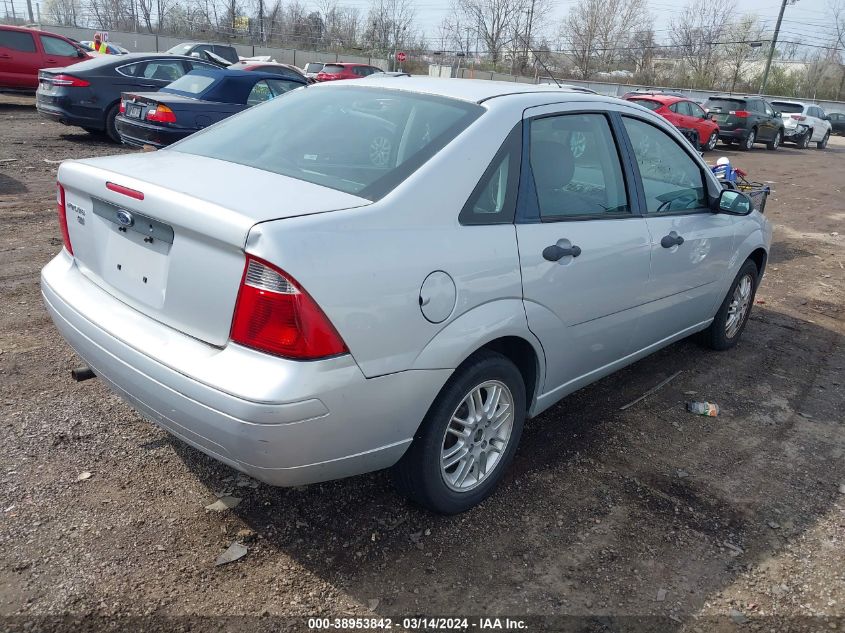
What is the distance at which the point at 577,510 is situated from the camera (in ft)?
10.5

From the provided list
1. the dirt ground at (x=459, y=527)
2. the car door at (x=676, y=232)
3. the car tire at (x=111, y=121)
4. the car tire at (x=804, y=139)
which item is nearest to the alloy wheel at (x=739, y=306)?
the car door at (x=676, y=232)

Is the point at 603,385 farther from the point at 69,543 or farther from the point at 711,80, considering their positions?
the point at 711,80

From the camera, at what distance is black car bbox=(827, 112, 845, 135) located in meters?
36.2

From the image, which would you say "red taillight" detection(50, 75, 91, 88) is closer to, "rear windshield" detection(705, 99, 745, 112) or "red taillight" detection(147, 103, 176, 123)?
"red taillight" detection(147, 103, 176, 123)

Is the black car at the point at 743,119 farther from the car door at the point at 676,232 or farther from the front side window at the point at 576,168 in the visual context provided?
the front side window at the point at 576,168

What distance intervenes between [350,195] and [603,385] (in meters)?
2.61

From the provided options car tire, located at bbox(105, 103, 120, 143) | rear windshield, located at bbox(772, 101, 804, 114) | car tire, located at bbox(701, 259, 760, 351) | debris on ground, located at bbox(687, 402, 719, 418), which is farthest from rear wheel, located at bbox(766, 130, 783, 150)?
debris on ground, located at bbox(687, 402, 719, 418)

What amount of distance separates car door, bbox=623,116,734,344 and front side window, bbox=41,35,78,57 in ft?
57.2

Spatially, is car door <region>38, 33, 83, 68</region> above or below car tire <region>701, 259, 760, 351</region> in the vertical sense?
above

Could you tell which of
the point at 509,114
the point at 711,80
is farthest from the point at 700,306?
the point at 711,80

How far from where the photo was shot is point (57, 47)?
56.4ft

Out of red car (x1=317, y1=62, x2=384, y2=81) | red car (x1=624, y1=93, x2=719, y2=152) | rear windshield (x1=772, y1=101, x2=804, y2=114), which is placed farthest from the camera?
rear windshield (x1=772, y1=101, x2=804, y2=114)

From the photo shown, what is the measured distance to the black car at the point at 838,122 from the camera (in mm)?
36188

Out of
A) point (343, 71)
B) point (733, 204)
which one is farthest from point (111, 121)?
point (343, 71)
